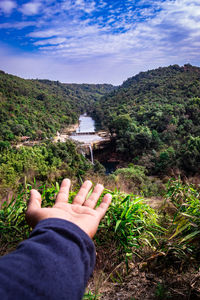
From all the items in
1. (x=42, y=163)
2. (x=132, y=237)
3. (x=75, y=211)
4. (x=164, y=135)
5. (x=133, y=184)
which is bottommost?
(x=133, y=184)

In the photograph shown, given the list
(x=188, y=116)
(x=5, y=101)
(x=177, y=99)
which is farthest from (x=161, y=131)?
(x=5, y=101)

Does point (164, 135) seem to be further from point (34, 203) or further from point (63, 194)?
point (34, 203)

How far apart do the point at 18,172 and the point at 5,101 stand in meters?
20.0

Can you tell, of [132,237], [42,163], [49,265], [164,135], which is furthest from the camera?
[164,135]

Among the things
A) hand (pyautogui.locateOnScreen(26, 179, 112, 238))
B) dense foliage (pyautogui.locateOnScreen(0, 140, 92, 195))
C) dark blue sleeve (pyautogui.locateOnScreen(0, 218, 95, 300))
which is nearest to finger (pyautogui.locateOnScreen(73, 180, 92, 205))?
hand (pyautogui.locateOnScreen(26, 179, 112, 238))

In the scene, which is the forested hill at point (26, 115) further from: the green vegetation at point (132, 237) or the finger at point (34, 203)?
the finger at point (34, 203)

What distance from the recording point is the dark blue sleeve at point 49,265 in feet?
1.33

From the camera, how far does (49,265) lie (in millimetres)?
468

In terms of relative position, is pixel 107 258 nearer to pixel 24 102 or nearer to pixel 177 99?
pixel 177 99

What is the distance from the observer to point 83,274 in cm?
53

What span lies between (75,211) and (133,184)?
926cm

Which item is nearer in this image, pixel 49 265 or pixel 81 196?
pixel 49 265

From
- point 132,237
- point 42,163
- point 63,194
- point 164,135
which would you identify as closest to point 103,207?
point 63,194

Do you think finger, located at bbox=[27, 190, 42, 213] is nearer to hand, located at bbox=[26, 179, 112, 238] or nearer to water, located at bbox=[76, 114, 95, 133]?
hand, located at bbox=[26, 179, 112, 238]
